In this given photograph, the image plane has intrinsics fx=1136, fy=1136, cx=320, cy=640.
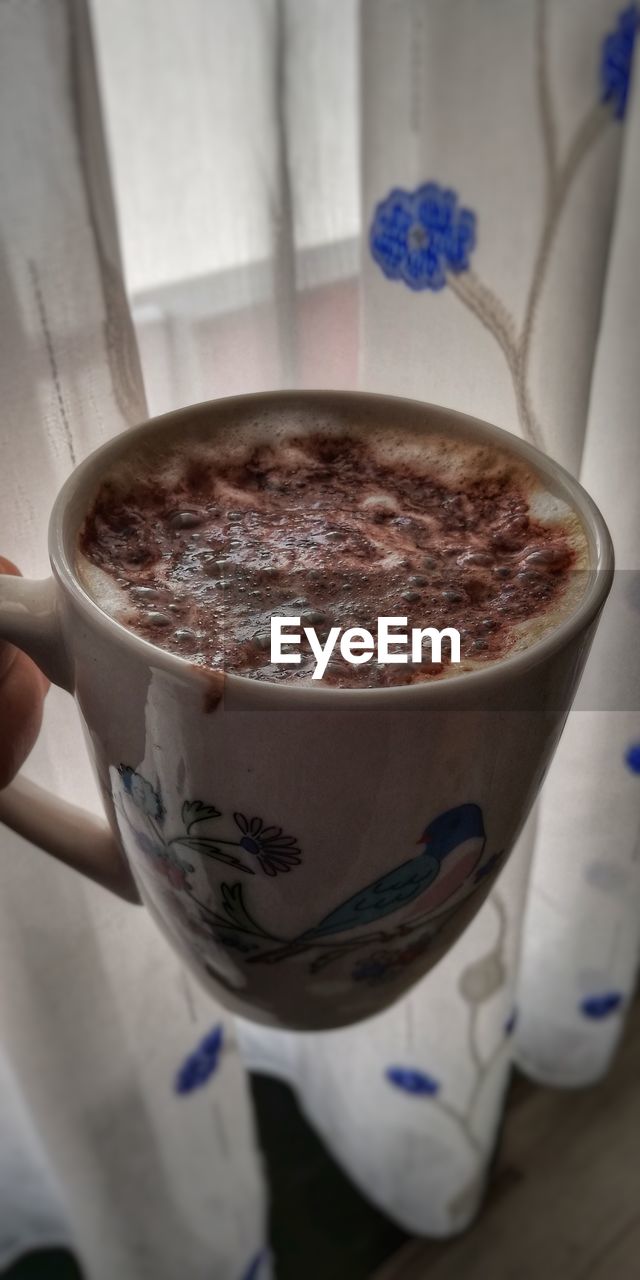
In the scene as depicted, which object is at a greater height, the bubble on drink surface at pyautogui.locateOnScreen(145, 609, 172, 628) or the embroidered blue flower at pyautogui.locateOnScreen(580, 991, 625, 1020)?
the bubble on drink surface at pyautogui.locateOnScreen(145, 609, 172, 628)

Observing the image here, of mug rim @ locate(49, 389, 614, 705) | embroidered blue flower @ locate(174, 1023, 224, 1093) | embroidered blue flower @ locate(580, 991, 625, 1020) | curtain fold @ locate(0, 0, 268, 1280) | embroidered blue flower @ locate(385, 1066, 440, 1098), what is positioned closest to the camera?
mug rim @ locate(49, 389, 614, 705)

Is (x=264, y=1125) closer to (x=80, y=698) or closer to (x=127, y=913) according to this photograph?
(x=127, y=913)

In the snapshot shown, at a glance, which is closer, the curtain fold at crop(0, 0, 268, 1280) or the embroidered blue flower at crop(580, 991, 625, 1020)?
the curtain fold at crop(0, 0, 268, 1280)

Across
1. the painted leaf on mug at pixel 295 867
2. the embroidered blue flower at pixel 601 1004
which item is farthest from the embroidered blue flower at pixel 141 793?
the embroidered blue flower at pixel 601 1004

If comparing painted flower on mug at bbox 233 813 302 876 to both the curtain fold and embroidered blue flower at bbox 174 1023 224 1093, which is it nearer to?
the curtain fold

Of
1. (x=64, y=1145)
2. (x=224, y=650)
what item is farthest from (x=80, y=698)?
(x=64, y=1145)

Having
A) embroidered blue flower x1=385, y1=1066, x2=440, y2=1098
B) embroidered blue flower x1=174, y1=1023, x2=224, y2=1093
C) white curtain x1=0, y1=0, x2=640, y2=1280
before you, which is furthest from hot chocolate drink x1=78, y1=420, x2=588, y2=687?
embroidered blue flower x1=385, y1=1066, x2=440, y2=1098
